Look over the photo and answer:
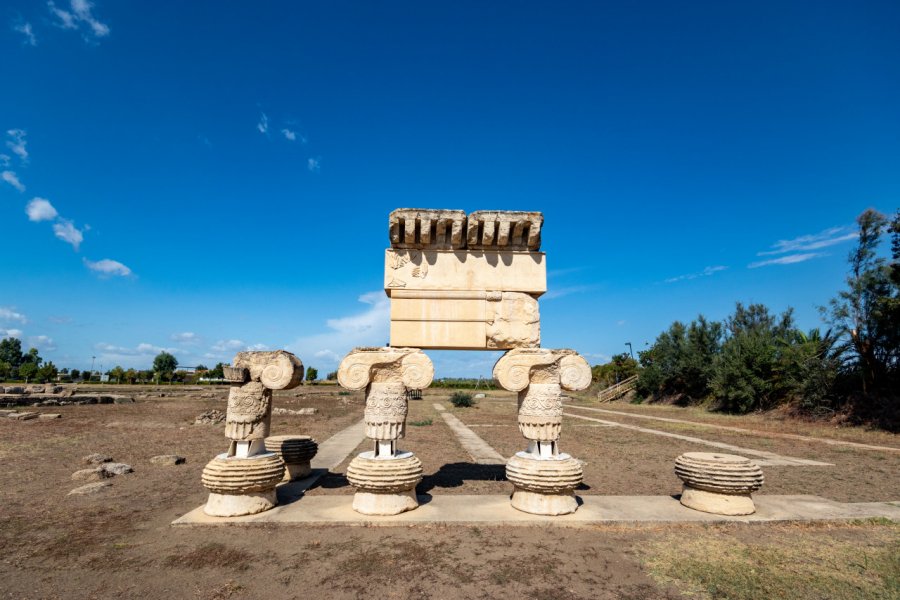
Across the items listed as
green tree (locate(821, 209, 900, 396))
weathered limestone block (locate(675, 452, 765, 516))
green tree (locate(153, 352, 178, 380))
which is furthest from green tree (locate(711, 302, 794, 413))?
green tree (locate(153, 352, 178, 380))

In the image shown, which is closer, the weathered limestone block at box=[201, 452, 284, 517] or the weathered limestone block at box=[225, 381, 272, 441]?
the weathered limestone block at box=[201, 452, 284, 517]

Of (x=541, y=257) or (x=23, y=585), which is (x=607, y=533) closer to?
(x=541, y=257)

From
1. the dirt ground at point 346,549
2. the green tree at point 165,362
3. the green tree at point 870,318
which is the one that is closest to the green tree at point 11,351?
the green tree at point 165,362

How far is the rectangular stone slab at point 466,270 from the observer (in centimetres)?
629

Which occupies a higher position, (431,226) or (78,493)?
(431,226)

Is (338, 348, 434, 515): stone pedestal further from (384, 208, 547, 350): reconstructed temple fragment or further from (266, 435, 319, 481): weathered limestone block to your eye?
(266, 435, 319, 481): weathered limestone block

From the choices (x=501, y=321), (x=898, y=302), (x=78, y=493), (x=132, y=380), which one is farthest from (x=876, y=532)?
(x=132, y=380)

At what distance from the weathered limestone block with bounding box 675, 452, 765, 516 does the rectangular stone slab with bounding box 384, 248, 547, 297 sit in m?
3.13

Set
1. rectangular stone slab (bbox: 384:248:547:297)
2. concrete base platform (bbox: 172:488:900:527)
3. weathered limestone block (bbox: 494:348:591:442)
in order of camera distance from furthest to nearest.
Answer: rectangular stone slab (bbox: 384:248:547:297)
weathered limestone block (bbox: 494:348:591:442)
concrete base platform (bbox: 172:488:900:527)

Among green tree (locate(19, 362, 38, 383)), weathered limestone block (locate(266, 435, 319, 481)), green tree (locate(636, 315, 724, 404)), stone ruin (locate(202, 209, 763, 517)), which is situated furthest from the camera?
green tree (locate(19, 362, 38, 383))

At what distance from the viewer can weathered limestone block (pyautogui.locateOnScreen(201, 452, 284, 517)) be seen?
531 centimetres

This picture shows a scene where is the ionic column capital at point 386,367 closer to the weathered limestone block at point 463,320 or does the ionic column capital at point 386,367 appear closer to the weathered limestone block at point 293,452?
the weathered limestone block at point 463,320

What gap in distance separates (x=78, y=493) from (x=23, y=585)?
3.56 meters

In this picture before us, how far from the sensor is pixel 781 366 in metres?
21.0
